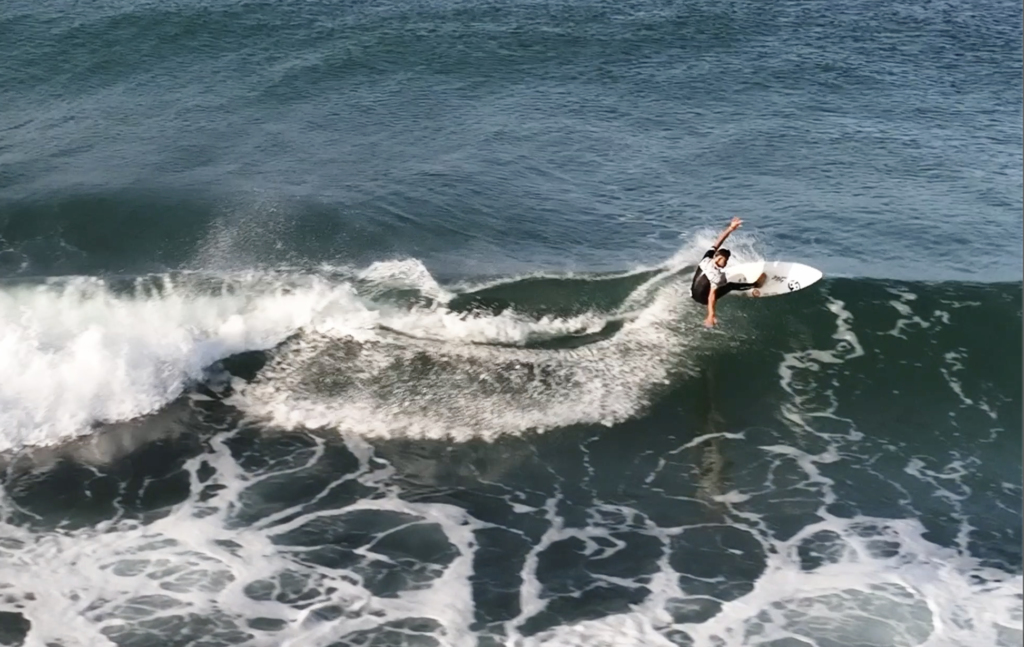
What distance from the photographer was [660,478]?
56.6ft

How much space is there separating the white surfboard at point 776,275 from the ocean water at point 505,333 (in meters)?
0.95

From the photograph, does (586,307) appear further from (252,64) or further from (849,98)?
(252,64)

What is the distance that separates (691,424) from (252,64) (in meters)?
20.5

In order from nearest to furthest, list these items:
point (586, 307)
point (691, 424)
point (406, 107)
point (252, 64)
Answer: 1. point (691, 424)
2. point (586, 307)
3. point (406, 107)
4. point (252, 64)

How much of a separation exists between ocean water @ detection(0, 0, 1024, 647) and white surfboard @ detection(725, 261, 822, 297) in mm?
946

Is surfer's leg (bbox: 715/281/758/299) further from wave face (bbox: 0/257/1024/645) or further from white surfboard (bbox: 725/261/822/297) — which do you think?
wave face (bbox: 0/257/1024/645)

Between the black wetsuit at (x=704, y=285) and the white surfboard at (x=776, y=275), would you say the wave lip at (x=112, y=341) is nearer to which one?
the black wetsuit at (x=704, y=285)

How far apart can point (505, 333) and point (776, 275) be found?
547 centimetres

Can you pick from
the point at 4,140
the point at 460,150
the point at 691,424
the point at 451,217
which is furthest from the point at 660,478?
the point at 4,140

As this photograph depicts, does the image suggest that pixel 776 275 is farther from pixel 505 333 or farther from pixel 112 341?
pixel 112 341

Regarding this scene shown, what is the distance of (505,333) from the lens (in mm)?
20984

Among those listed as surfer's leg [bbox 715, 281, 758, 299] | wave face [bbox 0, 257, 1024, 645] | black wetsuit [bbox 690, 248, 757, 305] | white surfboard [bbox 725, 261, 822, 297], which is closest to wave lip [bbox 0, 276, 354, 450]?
wave face [bbox 0, 257, 1024, 645]

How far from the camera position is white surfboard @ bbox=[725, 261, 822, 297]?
67.7ft

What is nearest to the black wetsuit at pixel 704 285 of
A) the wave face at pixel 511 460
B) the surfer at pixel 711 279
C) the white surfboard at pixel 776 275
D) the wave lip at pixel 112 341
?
the surfer at pixel 711 279
